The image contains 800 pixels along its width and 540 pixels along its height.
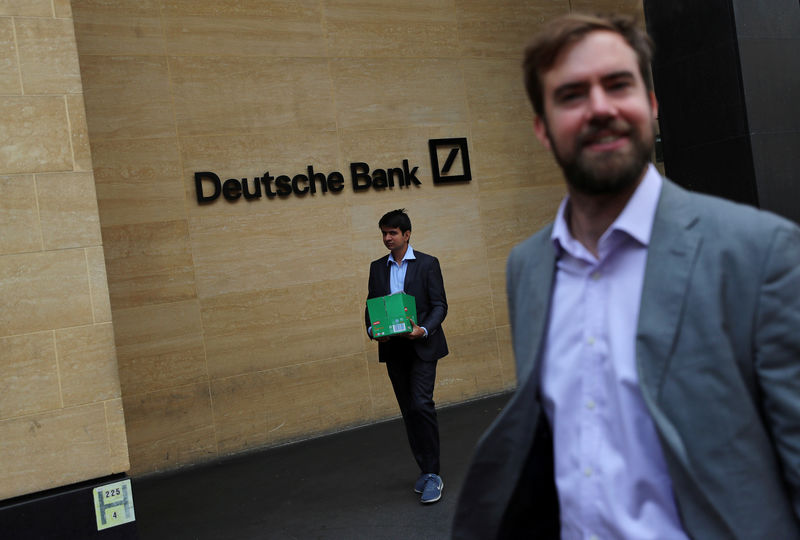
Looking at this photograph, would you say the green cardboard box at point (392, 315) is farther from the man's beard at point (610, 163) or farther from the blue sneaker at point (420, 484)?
→ the man's beard at point (610, 163)

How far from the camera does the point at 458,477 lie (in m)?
6.48

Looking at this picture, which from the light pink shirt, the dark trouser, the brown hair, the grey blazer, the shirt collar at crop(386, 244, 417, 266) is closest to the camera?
the grey blazer

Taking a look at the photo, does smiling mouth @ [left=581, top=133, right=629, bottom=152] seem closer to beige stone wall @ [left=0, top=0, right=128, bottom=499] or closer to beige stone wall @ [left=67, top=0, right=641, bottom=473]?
beige stone wall @ [left=0, top=0, right=128, bottom=499]

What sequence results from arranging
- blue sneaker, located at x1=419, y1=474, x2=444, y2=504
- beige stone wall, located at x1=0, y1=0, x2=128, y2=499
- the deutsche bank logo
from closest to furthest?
beige stone wall, located at x1=0, y1=0, x2=128, y2=499 → blue sneaker, located at x1=419, y1=474, x2=444, y2=504 → the deutsche bank logo

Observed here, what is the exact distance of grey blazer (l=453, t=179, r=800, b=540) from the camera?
4.75 ft

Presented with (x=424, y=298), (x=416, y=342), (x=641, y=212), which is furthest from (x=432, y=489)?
(x=641, y=212)

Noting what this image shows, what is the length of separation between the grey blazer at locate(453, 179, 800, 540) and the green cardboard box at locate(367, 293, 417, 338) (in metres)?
4.41

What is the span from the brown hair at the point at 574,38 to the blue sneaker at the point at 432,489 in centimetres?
450

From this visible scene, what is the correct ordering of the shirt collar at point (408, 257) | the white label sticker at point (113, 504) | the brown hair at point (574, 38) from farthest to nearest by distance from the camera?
the shirt collar at point (408, 257), the white label sticker at point (113, 504), the brown hair at point (574, 38)

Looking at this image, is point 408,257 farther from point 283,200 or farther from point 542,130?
point 542,130

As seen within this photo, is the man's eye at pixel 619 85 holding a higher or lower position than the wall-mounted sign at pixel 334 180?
lower

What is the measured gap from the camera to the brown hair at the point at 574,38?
5.58 feet

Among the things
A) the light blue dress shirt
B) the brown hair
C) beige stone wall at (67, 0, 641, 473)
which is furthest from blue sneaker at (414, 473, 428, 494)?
the brown hair

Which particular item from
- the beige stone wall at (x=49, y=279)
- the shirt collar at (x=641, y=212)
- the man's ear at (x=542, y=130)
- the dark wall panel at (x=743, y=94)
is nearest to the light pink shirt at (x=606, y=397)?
the shirt collar at (x=641, y=212)
